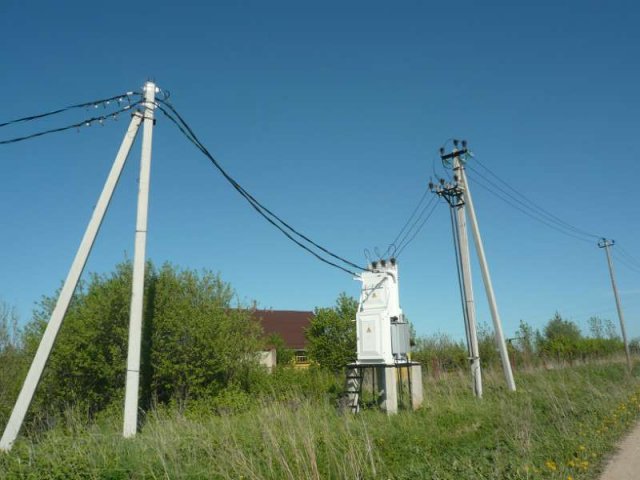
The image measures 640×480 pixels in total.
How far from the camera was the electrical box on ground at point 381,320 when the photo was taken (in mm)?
13539

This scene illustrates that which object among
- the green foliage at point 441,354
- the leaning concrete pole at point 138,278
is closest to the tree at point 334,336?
the green foliage at point 441,354

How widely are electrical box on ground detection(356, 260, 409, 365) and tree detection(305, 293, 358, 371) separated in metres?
13.7

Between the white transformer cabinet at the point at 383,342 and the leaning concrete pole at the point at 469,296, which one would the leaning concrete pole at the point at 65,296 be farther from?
the leaning concrete pole at the point at 469,296

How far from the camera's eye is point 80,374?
13.4 meters

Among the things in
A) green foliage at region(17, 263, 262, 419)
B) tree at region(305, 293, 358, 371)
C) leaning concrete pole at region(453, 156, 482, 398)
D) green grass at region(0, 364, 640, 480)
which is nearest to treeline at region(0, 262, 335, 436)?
green foliage at region(17, 263, 262, 419)

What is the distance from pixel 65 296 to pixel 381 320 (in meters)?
8.25

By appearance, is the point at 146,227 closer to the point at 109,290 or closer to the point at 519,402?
the point at 109,290

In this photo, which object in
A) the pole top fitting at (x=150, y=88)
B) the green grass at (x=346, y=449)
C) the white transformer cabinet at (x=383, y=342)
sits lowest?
the green grass at (x=346, y=449)

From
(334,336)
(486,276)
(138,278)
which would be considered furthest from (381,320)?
(334,336)

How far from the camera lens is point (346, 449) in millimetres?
7445

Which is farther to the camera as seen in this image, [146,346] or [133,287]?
[146,346]

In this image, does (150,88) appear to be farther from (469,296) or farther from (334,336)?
(334,336)

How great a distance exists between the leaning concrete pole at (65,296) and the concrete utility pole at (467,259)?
38.1 ft

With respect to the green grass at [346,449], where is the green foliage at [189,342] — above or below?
above
